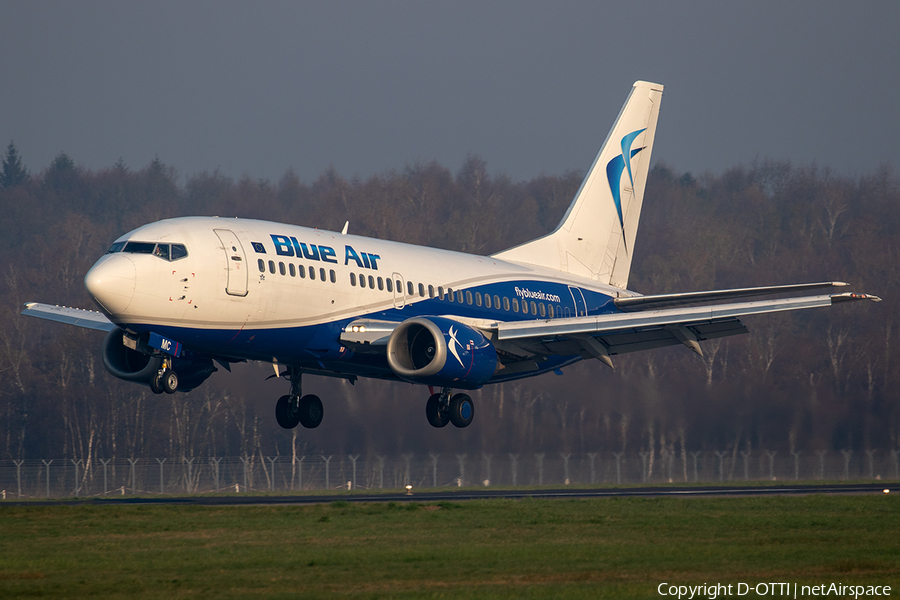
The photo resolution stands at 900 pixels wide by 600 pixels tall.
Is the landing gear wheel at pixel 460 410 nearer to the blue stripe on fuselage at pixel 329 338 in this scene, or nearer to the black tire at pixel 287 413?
the blue stripe on fuselage at pixel 329 338

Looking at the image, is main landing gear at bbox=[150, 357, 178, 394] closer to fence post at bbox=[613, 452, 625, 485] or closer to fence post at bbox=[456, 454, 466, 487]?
fence post at bbox=[456, 454, 466, 487]

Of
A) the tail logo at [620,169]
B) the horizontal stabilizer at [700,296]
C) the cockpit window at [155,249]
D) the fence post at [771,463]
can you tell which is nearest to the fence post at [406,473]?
the tail logo at [620,169]

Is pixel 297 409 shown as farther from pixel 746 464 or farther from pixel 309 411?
pixel 746 464

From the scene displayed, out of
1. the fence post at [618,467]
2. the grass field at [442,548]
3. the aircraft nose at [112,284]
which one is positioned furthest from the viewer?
the fence post at [618,467]

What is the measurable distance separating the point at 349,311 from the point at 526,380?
1046 inches

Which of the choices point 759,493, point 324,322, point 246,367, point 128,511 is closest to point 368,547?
point 324,322

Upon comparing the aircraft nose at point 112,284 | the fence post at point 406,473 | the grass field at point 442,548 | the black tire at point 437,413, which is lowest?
the grass field at point 442,548

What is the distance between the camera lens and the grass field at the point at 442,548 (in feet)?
64.3

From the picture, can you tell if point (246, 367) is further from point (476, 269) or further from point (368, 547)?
point (368, 547)

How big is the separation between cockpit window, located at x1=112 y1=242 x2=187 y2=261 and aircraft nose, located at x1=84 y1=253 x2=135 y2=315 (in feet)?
1.82

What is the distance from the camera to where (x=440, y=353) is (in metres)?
30.7

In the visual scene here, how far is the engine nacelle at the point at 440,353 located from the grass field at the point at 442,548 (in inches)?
141

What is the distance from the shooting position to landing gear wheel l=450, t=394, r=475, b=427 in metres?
34.6

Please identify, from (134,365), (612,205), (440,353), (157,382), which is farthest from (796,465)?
(157,382)
